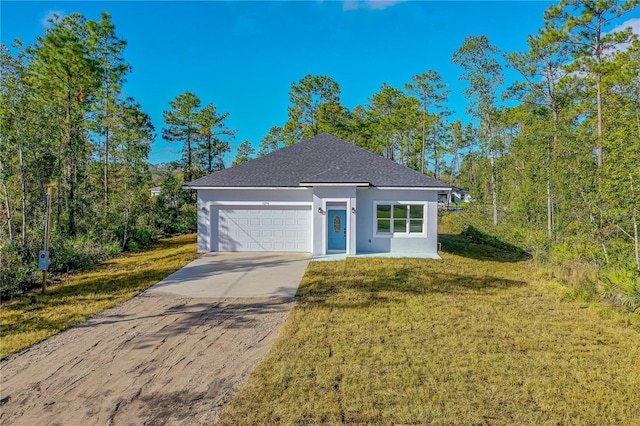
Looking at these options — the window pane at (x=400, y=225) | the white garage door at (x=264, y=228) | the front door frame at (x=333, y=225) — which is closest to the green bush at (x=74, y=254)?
the white garage door at (x=264, y=228)

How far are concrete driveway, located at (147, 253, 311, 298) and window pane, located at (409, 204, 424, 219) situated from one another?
4.81m

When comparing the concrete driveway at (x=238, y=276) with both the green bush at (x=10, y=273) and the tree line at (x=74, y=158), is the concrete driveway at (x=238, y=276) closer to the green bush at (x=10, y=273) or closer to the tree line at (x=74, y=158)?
the green bush at (x=10, y=273)

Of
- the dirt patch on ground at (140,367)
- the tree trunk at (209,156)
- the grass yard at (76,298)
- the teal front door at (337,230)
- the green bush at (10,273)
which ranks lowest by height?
the dirt patch on ground at (140,367)

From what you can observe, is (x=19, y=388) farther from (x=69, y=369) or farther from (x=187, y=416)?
(x=187, y=416)

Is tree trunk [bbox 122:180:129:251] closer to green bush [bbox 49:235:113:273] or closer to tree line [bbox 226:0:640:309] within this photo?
green bush [bbox 49:235:113:273]

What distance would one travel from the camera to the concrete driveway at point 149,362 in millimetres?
3986

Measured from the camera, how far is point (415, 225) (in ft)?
45.4

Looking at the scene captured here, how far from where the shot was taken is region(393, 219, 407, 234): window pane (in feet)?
45.3

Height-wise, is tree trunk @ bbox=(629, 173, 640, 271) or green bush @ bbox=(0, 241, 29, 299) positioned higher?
tree trunk @ bbox=(629, 173, 640, 271)

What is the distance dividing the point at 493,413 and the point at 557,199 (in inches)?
500

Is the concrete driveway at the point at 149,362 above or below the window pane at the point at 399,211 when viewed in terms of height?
below

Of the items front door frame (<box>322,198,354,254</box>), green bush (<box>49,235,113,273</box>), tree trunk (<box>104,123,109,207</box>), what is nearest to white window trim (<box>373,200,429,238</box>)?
front door frame (<box>322,198,354,254</box>)

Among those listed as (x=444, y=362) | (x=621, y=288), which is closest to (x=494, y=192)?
(x=621, y=288)

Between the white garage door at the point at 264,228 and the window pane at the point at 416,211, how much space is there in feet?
14.7
